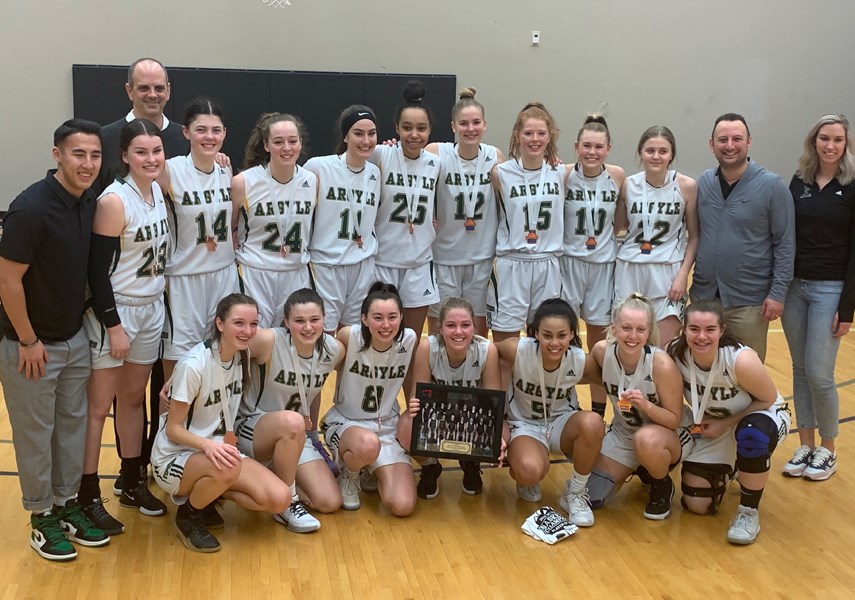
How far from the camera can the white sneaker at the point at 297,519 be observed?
3861mm

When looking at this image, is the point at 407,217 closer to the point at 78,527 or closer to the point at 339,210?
the point at 339,210

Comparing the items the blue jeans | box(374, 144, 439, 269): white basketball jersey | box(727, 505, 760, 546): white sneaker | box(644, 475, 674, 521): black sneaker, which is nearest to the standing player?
box(374, 144, 439, 269): white basketball jersey

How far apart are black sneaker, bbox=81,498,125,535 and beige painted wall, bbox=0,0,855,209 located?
7876mm

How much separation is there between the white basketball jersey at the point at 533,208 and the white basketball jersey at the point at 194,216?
1530 millimetres

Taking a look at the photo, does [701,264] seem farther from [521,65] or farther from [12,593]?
[521,65]

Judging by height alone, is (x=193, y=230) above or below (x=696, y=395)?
above

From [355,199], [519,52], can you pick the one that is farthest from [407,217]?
[519,52]

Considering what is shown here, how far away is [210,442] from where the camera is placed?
368 cm

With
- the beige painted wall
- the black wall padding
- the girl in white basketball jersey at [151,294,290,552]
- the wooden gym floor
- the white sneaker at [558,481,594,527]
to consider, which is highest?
the beige painted wall

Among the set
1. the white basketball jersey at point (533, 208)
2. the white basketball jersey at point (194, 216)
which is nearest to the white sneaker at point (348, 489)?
the white basketball jersey at point (194, 216)

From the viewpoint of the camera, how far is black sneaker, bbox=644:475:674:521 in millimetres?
4086

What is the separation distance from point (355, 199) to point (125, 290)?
1321 millimetres

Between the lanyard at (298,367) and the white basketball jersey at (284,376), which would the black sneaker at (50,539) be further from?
the lanyard at (298,367)

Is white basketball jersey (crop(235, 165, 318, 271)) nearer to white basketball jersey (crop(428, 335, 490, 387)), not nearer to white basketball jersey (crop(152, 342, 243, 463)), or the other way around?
white basketball jersey (crop(152, 342, 243, 463))
